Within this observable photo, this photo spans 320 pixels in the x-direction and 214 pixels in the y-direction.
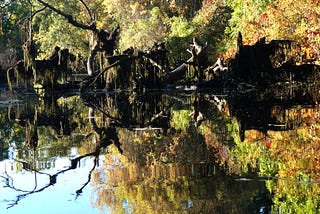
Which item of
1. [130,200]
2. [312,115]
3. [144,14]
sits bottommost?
[130,200]

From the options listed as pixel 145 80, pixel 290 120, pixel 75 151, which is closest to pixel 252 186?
pixel 75 151

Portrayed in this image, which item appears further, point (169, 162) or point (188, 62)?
point (188, 62)

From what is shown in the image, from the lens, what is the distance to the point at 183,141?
9.21m

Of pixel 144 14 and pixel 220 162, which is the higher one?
pixel 144 14

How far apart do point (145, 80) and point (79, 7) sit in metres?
28.2

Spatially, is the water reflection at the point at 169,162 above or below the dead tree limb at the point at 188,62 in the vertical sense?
below

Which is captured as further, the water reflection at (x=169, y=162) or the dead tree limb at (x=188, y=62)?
the dead tree limb at (x=188, y=62)

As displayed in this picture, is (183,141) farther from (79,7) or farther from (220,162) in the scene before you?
(79,7)

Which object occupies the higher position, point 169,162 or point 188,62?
point 188,62

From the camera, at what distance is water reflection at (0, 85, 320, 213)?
17.8 ft

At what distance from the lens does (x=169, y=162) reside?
7.64 meters

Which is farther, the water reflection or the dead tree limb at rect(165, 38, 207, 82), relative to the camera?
the dead tree limb at rect(165, 38, 207, 82)

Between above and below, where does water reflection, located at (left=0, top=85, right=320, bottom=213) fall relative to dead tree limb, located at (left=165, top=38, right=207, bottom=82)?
below

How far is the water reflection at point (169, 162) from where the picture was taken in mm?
5422
